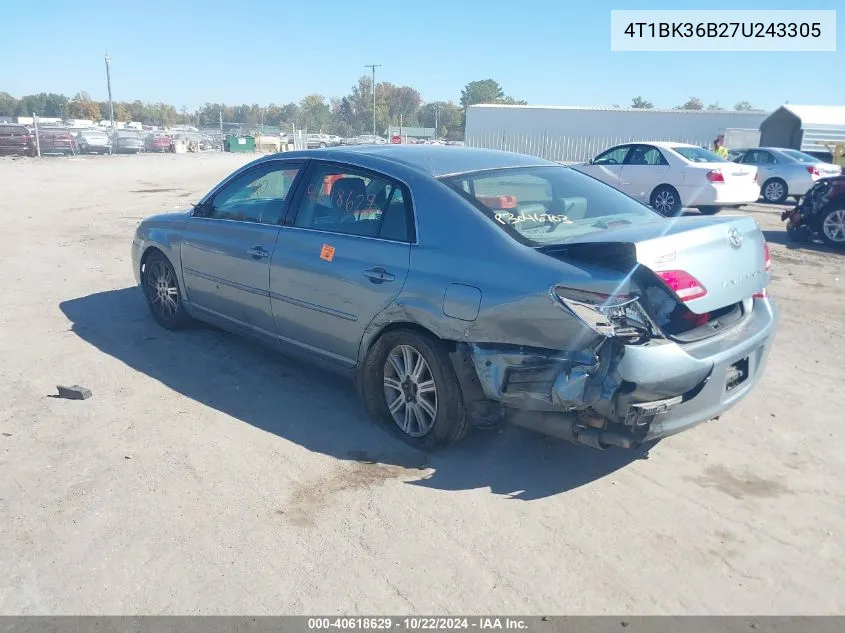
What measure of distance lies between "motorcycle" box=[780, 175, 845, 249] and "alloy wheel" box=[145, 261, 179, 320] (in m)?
10.00

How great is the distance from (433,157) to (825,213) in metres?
9.15

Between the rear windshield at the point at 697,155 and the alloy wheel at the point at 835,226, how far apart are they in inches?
152

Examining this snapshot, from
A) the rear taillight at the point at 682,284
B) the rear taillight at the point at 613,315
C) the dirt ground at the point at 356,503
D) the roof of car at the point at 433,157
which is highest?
the roof of car at the point at 433,157

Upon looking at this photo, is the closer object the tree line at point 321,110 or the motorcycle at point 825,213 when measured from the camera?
the motorcycle at point 825,213

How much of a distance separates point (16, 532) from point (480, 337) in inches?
94.0

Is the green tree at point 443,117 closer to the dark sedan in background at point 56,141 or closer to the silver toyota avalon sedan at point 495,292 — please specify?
the dark sedan in background at point 56,141

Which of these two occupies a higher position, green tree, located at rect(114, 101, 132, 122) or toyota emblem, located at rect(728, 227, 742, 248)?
green tree, located at rect(114, 101, 132, 122)

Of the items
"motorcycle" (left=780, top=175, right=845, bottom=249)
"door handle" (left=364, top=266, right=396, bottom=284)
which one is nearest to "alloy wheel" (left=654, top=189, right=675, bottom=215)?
"motorcycle" (left=780, top=175, right=845, bottom=249)

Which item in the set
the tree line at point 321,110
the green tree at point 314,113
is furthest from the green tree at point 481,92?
the green tree at point 314,113

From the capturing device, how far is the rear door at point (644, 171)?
585 inches

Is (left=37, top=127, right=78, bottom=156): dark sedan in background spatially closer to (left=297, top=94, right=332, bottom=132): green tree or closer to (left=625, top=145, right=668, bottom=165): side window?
(left=625, top=145, right=668, bottom=165): side window

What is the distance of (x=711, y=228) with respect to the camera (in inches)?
147

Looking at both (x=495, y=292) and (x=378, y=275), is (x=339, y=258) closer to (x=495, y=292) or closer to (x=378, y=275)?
(x=378, y=275)

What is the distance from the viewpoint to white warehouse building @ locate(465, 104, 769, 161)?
33.2 m
